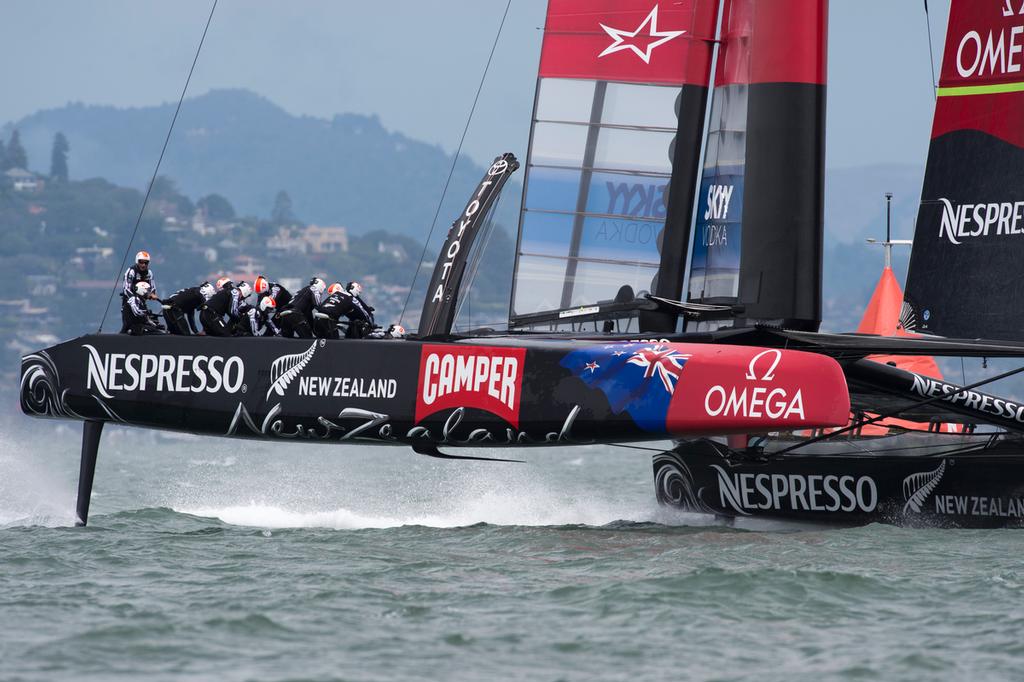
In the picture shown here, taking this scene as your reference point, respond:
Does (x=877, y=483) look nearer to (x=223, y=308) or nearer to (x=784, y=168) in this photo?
(x=784, y=168)

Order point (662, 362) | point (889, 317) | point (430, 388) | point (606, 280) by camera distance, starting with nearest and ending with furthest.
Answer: point (662, 362) → point (430, 388) → point (606, 280) → point (889, 317)

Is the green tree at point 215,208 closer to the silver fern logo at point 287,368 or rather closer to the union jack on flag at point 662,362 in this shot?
the silver fern logo at point 287,368

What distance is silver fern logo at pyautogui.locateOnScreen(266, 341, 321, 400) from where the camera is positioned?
9352mm

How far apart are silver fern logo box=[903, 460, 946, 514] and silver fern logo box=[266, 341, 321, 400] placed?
404 cm

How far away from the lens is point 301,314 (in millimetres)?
9602

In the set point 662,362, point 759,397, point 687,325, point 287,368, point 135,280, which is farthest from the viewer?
point 687,325

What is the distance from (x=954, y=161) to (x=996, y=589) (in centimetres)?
395

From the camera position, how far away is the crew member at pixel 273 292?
9.77 metres

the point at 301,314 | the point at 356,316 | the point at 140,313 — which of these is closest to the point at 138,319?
the point at 140,313

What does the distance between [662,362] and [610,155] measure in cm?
242

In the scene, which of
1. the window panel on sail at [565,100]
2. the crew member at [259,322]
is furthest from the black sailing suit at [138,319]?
the window panel on sail at [565,100]

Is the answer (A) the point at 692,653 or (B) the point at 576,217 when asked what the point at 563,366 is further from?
(A) the point at 692,653

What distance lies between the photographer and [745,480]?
1057 centimetres

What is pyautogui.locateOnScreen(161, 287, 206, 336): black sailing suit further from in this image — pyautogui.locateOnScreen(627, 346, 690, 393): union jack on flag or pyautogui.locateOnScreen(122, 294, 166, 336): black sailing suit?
pyautogui.locateOnScreen(627, 346, 690, 393): union jack on flag
